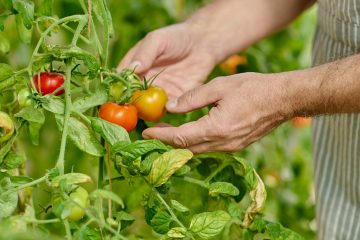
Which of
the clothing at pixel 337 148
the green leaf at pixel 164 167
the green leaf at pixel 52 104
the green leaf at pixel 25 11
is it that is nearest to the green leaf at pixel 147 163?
the green leaf at pixel 164 167

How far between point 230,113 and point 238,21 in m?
0.46

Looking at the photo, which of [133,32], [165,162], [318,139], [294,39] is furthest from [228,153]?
[294,39]

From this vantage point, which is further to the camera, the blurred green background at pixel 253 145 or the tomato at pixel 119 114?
the blurred green background at pixel 253 145

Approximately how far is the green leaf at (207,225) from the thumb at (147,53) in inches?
15.0

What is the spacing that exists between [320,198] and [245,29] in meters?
0.37

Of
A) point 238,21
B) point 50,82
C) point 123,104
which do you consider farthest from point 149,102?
point 238,21

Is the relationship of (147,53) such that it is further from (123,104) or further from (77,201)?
(77,201)

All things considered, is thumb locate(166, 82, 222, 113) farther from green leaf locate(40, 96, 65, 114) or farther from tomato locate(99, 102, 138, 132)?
green leaf locate(40, 96, 65, 114)

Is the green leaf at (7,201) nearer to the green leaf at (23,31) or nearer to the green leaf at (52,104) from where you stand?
the green leaf at (52,104)

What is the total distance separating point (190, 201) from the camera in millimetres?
1125

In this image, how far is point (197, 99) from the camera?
1070 millimetres

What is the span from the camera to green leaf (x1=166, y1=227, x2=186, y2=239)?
2.79ft

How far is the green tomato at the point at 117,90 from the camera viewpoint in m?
1.01

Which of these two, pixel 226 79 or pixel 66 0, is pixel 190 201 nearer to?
pixel 226 79
